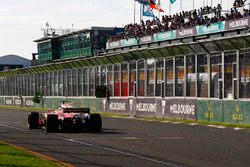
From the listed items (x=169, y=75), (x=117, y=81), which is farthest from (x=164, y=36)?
(x=169, y=75)

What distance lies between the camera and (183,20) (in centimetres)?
5838

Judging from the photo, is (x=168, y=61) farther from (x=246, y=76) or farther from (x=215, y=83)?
(x=246, y=76)

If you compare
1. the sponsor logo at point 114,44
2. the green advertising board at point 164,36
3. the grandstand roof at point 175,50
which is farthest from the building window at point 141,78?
the sponsor logo at point 114,44

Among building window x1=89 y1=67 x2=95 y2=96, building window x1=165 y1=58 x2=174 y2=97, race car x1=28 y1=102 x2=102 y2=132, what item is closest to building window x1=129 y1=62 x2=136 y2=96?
building window x1=165 y1=58 x2=174 y2=97

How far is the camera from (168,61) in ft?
118

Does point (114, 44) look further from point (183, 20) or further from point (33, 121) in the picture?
point (33, 121)

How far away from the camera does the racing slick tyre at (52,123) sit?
21984 mm

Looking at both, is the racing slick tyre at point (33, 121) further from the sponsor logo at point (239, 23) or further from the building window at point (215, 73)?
the sponsor logo at point (239, 23)

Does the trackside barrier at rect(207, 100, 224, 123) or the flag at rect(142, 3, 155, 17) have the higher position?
the flag at rect(142, 3, 155, 17)

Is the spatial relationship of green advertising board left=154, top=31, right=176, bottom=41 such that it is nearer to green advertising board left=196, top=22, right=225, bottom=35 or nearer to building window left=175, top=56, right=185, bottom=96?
green advertising board left=196, top=22, right=225, bottom=35

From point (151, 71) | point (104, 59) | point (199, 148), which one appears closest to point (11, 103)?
point (104, 59)

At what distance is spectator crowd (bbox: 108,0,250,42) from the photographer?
49594 millimetres

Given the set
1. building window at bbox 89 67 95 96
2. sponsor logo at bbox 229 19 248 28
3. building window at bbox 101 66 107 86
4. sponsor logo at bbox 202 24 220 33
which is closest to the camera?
building window at bbox 101 66 107 86

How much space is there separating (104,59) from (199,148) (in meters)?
30.4
